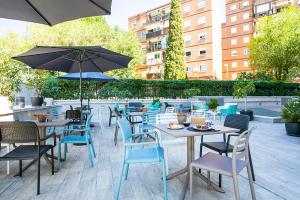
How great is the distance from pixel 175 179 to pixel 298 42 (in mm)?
19749

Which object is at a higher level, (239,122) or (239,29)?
(239,29)

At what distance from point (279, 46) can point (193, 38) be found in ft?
50.5

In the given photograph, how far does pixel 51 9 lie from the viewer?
270 cm

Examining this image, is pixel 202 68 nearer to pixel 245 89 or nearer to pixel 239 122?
pixel 245 89

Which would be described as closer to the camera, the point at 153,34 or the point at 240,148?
the point at 240,148

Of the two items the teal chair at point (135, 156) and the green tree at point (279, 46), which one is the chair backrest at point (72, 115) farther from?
the green tree at point (279, 46)

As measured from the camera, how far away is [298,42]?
18.8 m

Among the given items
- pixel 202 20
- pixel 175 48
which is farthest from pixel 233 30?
pixel 175 48

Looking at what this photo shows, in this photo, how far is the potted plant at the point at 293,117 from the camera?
6626 mm

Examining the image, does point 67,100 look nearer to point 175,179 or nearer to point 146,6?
point 175,179

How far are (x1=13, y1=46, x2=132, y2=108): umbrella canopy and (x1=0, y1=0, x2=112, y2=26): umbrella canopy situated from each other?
73.9 inches

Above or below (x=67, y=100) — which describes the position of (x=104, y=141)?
below

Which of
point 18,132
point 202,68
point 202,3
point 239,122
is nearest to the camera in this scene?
point 18,132

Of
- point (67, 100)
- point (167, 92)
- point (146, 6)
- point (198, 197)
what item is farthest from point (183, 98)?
point (146, 6)
